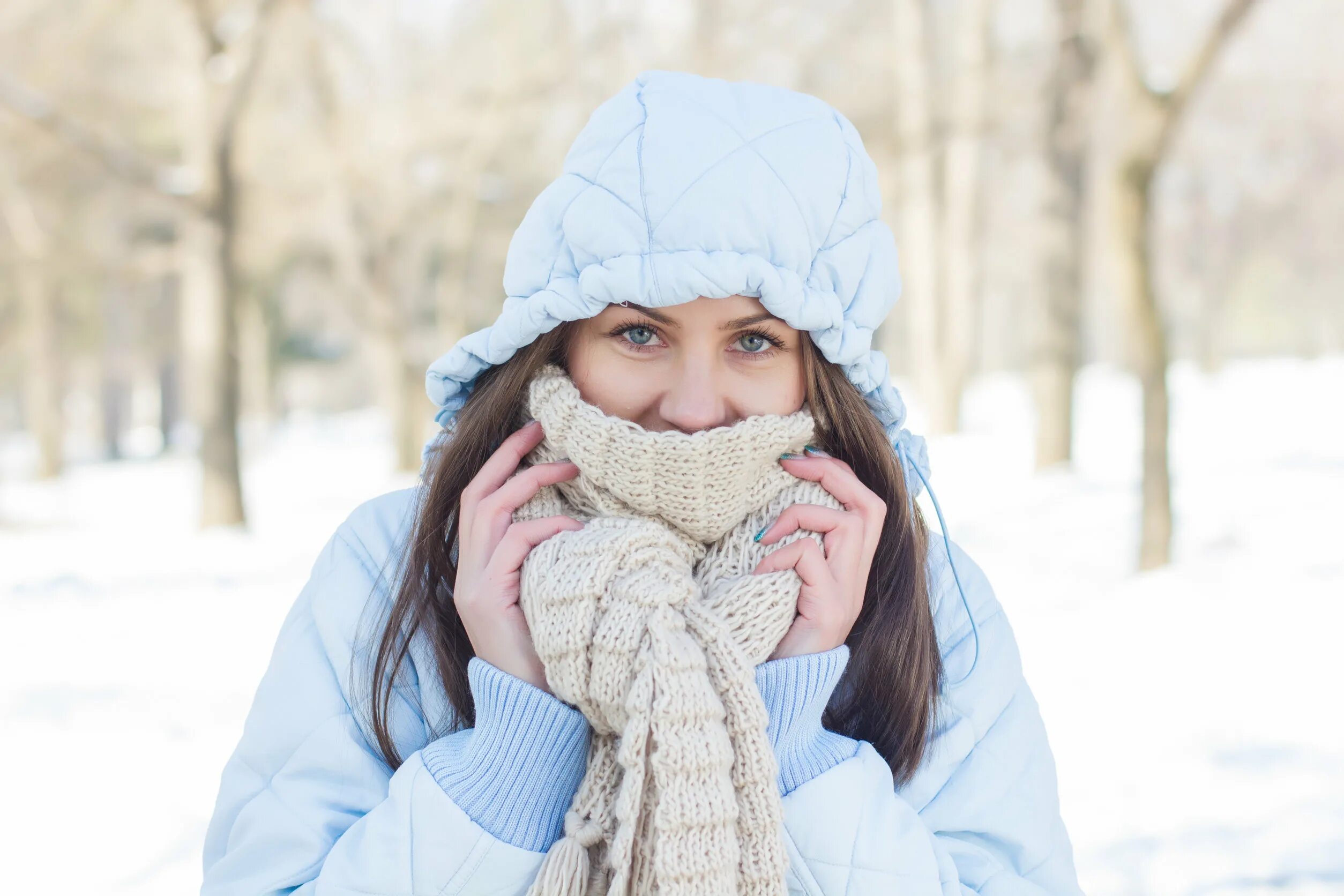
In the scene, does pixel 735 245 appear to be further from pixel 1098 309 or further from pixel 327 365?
pixel 1098 309

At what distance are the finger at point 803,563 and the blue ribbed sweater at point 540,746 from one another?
11 cm

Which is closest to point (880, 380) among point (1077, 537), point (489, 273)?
point (1077, 537)

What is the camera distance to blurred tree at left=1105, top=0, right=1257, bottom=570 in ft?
18.0

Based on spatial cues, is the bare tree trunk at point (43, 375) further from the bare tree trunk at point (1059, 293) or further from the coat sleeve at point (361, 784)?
the coat sleeve at point (361, 784)

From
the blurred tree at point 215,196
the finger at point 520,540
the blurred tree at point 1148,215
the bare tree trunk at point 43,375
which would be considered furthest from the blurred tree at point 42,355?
the finger at point 520,540

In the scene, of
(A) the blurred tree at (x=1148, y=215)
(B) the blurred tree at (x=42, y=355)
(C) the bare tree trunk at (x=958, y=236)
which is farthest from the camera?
(B) the blurred tree at (x=42, y=355)

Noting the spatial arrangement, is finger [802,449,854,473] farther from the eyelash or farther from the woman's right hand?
the woman's right hand

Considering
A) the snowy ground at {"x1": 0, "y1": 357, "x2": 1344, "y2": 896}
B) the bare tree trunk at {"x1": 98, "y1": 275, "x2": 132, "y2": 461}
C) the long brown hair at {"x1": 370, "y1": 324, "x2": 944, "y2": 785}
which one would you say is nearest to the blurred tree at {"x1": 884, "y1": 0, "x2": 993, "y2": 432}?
the snowy ground at {"x1": 0, "y1": 357, "x2": 1344, "y2": 896}

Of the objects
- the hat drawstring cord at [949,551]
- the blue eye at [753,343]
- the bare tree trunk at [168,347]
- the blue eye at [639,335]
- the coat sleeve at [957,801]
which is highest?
the bare tree trunk at [168,347]

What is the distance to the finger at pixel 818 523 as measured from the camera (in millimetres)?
1605

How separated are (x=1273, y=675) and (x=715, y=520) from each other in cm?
386

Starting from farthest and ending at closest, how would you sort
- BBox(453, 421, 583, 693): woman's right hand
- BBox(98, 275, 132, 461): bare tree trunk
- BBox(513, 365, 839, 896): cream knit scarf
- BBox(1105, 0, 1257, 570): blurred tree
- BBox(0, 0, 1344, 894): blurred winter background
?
→ BBox(98, 275, 132, 461): bare tree trunk, BBox(1105, 0, 1257, 570): blurred tree, BBox(0, 0, 1344, 894): blurred winter background, BBox(453, 421, 583, 693): woman's right hand, BBox(513, 365, 839, 896): cream knit scarf

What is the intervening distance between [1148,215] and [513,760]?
565 cm

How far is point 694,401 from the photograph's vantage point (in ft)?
5.11
